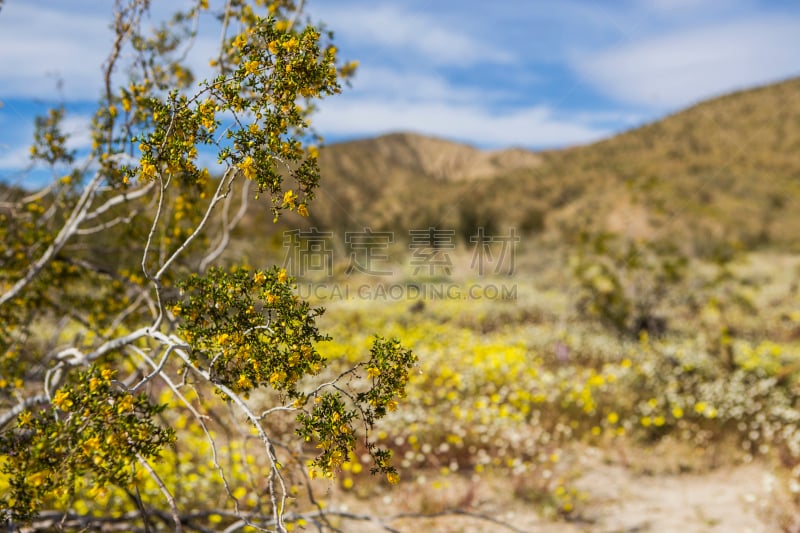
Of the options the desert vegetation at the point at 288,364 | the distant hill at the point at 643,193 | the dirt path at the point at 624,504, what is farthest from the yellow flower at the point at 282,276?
the distant hill at the point at 643,193

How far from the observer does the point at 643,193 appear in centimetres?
3203

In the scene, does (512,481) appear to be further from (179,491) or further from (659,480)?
(179,491)

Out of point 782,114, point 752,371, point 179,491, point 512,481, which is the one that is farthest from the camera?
point 782,114

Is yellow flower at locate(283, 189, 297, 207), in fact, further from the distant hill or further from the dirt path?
the distant hill

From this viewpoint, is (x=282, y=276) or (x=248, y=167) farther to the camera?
(x=282, y=276)

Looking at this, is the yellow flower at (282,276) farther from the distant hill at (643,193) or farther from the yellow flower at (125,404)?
the distant hill at (643,193)

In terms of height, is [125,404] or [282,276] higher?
[282,276]

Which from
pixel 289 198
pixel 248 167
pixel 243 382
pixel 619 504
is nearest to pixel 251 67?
pixel 248 167

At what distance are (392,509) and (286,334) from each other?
3.44 metres

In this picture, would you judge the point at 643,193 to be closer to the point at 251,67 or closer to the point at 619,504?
the point at 619,504

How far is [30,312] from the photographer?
4.45 m

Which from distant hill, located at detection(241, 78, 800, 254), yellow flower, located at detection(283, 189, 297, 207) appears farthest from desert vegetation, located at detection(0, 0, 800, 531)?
distant hill, located at detection(241, 78, 800, 254)

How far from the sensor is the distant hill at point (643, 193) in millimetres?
33812

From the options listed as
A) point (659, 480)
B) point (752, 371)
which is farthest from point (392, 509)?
point (752, 371)
